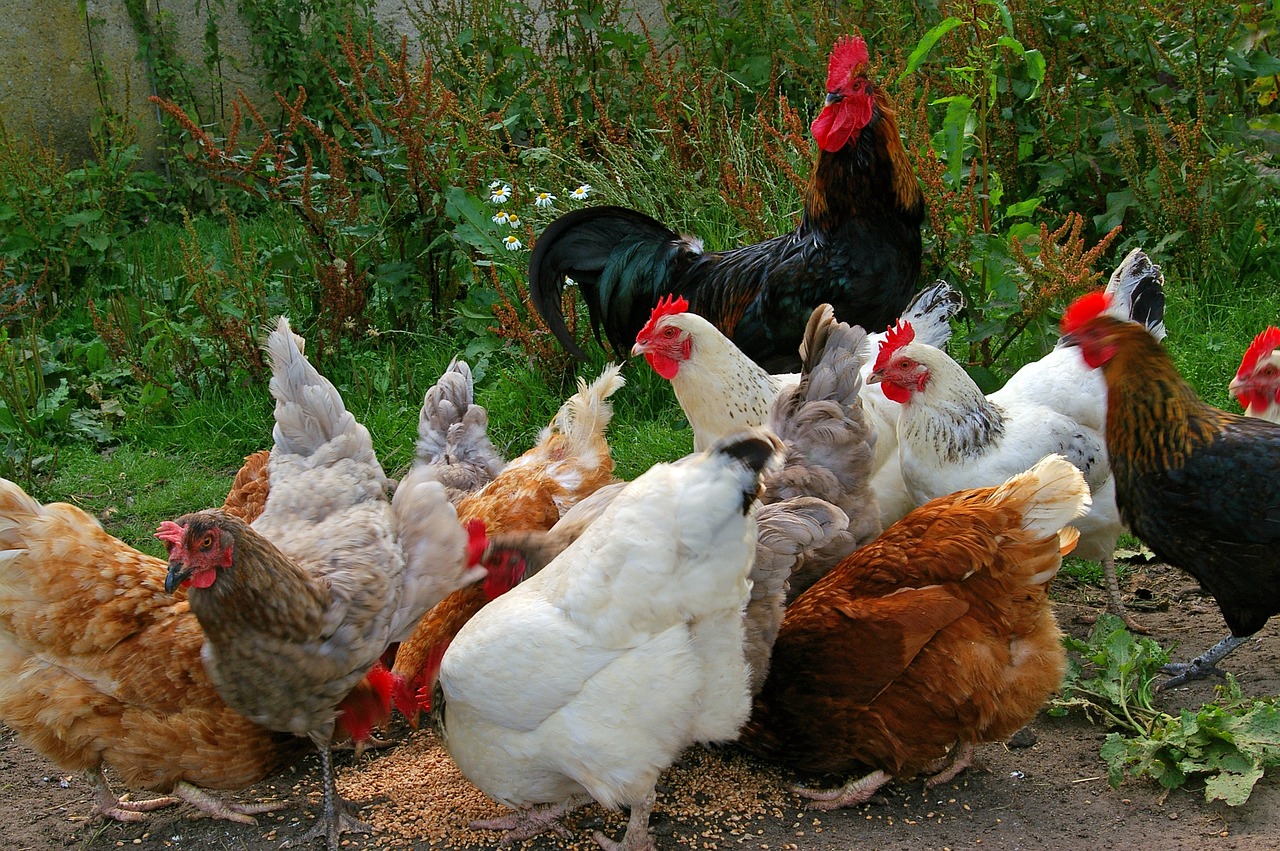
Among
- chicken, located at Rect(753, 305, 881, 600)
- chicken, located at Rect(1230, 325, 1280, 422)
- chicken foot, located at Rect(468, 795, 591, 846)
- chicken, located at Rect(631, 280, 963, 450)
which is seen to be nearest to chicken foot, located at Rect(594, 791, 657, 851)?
chicken foot, located at Rect(468, 795, 591, 846)

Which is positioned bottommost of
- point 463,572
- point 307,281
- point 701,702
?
point 701,702

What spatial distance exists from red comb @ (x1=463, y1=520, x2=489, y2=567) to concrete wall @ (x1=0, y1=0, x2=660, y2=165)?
6.33 meters

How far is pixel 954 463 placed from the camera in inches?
152

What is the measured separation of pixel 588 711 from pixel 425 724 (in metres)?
1.19

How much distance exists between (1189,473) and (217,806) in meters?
3.12

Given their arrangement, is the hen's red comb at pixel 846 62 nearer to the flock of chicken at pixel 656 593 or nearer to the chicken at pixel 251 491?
the flock of chicken at pixel 656 593

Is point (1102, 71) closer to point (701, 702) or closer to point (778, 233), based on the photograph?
point (778, 233)

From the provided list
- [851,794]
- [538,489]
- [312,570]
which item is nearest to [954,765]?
[851,794]

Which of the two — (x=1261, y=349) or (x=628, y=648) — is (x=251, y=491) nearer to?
(x=628, y=648)

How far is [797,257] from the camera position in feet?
15.4

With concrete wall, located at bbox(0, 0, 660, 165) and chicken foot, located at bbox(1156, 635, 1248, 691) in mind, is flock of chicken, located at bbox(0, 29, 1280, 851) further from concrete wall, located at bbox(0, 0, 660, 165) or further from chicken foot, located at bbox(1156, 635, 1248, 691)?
concrete wall, located at bbox(0, 0, 660, 165)

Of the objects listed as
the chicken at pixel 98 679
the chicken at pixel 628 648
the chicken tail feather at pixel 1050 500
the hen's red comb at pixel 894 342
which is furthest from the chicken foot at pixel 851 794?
the chicken at pixel 98 679

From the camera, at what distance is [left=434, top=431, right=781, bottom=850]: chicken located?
8.56ft

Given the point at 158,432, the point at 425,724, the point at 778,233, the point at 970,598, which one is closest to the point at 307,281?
the point at 158,432
